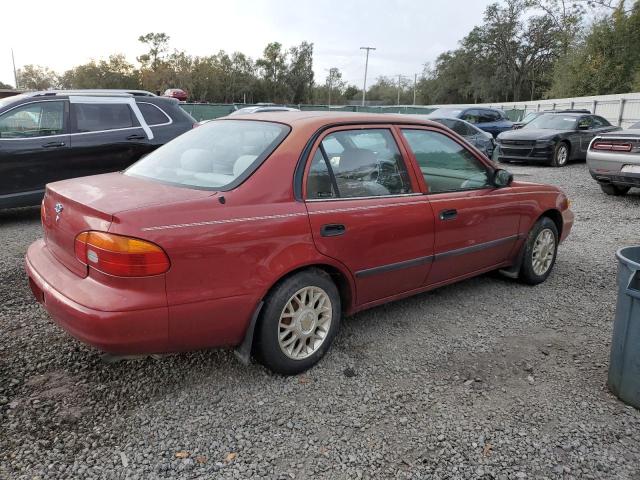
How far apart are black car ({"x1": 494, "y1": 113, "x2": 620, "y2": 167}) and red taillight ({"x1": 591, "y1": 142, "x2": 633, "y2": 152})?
15.6ft

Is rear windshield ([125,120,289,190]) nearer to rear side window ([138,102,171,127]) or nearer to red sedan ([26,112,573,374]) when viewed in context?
red sedan ([26,112,573,374])

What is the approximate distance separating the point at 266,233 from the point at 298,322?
0.61m

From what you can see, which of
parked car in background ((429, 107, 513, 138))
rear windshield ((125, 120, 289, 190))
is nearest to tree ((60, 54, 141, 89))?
parked car in background ((429, 107, 513, 138))

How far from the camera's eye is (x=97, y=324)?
2.44 metres

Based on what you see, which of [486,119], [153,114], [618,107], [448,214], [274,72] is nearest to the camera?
[448,214]

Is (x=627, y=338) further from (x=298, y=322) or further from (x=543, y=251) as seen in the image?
(x=543, y=251)

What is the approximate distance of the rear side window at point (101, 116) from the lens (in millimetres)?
7191

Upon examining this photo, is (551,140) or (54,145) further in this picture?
(551,140)

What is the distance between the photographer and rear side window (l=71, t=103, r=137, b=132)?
7191 millimetres

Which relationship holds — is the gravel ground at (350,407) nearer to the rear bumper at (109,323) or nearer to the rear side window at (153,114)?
the rear bumper at (109,323)

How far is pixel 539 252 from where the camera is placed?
4.80 metres

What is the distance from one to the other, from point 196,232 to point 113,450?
44.0 inches

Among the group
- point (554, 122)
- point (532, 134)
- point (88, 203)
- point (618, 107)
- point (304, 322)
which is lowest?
point (304, 322)

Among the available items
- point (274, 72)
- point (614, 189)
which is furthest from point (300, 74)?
point (614, 189)
